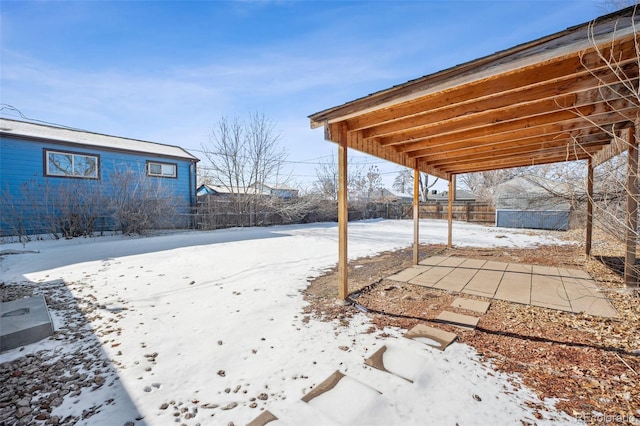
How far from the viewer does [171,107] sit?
996 cm

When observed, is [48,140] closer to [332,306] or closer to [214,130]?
[214,130]

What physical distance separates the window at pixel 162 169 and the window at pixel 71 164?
1.86 meters

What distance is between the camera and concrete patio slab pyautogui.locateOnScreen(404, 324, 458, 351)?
7.59ft

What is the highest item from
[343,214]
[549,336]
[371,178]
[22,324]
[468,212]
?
[371,178]

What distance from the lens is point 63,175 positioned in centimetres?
957

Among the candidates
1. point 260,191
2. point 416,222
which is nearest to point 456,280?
point 416,222

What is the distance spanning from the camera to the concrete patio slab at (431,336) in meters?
2.31

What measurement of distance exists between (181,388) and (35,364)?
53.9 inches

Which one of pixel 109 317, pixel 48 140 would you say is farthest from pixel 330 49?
pixel 48 140

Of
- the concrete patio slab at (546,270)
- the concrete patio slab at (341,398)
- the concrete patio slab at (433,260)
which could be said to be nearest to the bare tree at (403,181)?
the concrete patio slab at (433,260)

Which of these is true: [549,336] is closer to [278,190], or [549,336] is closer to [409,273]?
[409,273]

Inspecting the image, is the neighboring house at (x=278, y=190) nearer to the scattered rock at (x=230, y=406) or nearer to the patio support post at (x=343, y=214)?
the patio support post at (x=343, y=214)

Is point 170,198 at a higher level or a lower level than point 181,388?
higher

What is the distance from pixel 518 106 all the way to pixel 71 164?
44.7 feet
